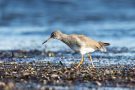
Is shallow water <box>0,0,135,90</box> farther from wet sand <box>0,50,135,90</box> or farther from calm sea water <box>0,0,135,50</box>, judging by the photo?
wet sand <box>0,50,135,90</box>

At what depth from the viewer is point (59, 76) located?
43.2 feet

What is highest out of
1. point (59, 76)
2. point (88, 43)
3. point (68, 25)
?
point (68, 25)

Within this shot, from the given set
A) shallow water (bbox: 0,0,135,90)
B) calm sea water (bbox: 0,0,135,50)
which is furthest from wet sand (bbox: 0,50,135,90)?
calm sea water (bbox: 0,0,135,50)

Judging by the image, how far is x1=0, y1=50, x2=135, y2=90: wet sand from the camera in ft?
40.4

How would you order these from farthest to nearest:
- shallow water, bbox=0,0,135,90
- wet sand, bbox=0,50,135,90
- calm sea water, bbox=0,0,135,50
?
calm sea water, bbox=0,0,135,50, shallow water, bbox=0,0,135,90, wet sand, bbox=0,50,135,90

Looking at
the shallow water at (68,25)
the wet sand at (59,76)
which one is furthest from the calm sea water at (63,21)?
the wet sand at (59,76)

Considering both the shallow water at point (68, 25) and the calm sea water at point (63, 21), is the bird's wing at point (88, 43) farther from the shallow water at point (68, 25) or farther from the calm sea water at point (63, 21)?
the calm sea water at point (63, 21)

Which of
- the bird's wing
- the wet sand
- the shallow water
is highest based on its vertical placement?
the shallow water

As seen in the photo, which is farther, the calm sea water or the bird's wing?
the calm sea water

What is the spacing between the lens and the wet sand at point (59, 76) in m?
12.3

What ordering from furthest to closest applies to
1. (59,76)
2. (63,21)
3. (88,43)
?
1. (63,21)
2. (88,43)
3. (59,76)

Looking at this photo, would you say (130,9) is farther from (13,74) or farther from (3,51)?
(13,74)

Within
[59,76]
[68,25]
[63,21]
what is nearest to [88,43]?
[59,76]

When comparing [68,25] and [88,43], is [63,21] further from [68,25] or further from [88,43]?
[88,43]
